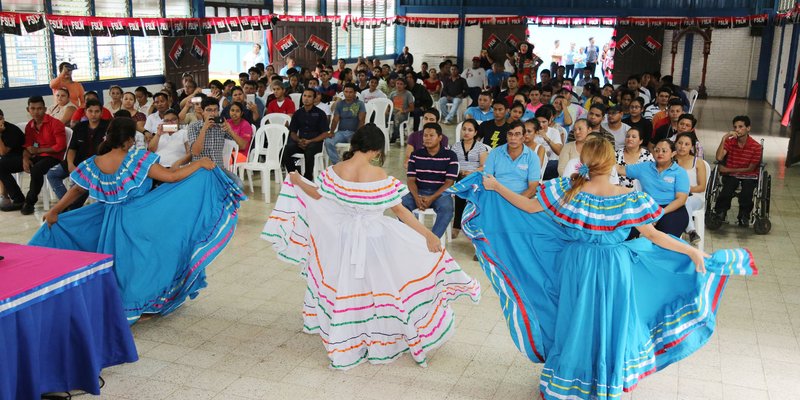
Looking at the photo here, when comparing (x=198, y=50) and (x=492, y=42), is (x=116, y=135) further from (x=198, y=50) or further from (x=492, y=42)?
(x=492, y=42)

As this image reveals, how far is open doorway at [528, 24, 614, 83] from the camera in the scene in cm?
2248

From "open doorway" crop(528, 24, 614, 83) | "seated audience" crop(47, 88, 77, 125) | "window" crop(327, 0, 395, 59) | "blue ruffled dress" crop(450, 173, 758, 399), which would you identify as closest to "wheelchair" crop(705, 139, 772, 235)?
"blue ruffled dress" crop(450, 173, 758, 399)

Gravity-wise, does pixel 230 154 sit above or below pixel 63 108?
below

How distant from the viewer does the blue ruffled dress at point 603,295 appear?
3.58 meters

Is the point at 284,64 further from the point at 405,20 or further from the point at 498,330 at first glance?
the point at 498,330

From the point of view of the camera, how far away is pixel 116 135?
452cm

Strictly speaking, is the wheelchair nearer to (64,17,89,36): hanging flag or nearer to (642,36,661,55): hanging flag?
(64,17,89,36): hanging flag

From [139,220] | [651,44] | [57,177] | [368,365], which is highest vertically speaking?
[651,44]

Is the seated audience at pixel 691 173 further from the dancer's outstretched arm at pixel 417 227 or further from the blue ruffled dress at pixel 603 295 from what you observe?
the dancer's outstretched arm at pixel 417 227

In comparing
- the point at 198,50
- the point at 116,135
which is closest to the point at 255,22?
the point at 198,50

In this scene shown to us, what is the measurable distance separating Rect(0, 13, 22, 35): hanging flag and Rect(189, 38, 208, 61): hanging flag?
4.92m

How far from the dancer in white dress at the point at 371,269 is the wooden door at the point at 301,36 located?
528 inches

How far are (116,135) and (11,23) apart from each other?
601 centimetres

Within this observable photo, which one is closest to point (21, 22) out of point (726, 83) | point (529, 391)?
point (529, 391)
